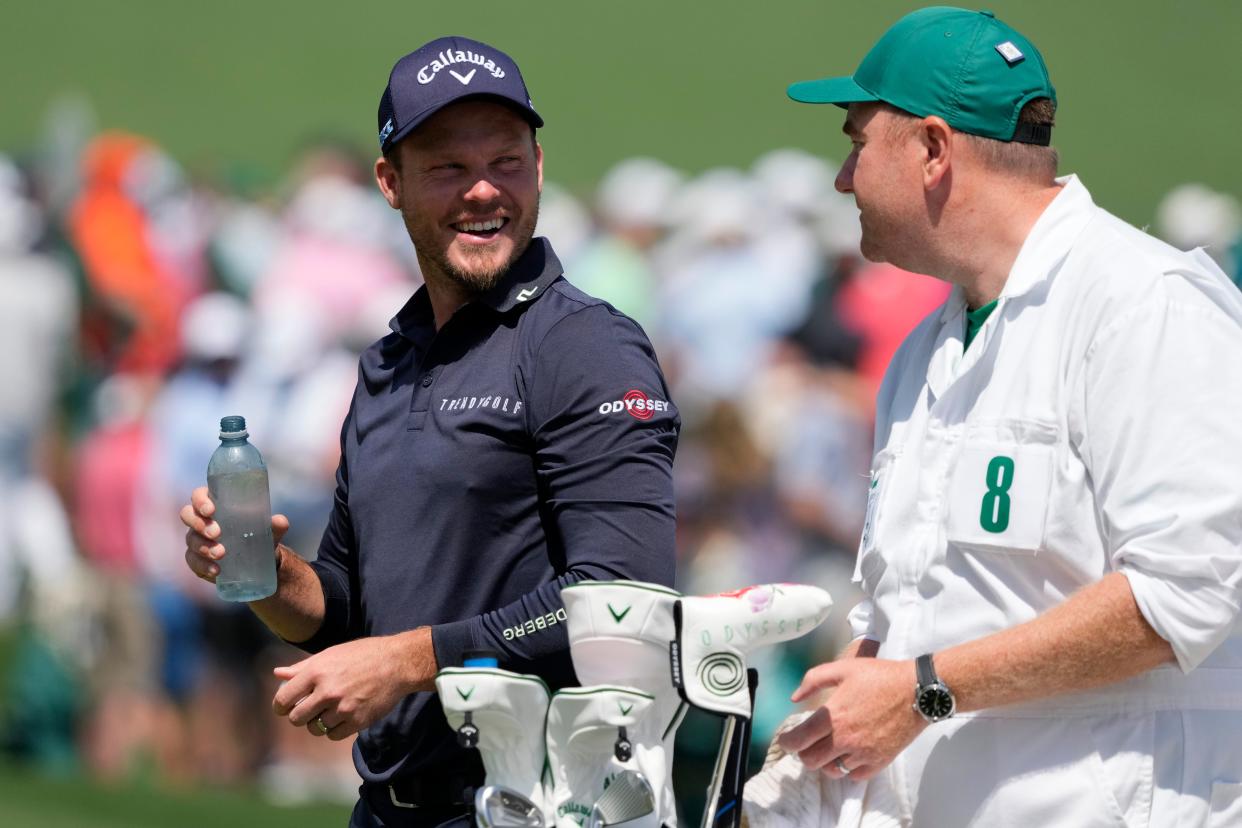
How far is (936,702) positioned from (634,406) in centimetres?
63

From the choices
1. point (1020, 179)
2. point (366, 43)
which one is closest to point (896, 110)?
point (1020, 179)

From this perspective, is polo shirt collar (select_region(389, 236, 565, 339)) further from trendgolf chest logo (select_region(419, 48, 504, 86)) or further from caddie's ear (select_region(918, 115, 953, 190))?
caddie's ear (select_region(918, 115, 953, 190))

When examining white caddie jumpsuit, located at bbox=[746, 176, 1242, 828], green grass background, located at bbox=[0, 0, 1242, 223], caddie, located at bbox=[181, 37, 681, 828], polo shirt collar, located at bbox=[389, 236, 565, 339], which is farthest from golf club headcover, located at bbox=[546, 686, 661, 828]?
green grass background, located at bbox=[0, 0, 1242, 223]

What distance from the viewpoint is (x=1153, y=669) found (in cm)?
224

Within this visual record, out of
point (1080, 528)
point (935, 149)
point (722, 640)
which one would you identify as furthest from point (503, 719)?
point (935, 149)

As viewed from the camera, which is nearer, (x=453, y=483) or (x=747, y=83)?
(x=453, y=483)

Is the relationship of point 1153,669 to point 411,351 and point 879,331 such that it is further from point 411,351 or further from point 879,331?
point 879,331

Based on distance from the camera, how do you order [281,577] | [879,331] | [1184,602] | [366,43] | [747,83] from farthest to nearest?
[366,43], [747,83], [879,331], [281,577], [1184,602]

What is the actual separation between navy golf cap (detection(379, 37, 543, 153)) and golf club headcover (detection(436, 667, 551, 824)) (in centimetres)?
94

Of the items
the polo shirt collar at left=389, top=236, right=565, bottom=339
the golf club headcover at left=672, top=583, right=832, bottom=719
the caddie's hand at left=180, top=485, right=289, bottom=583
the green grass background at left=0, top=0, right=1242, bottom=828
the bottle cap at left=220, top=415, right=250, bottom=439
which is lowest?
the golf club headcover at left=672, top=583, right=832, bottom=719

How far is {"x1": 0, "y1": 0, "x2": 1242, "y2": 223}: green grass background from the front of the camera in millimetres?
10203

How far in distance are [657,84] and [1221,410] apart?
379 inches

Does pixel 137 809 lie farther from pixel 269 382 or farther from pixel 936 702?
pixel 936 702

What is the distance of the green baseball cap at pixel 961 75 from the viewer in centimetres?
239
